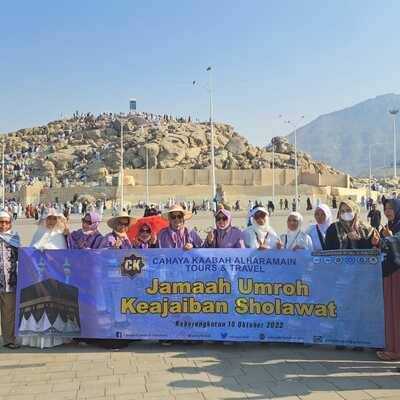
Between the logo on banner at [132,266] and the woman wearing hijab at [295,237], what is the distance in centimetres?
171

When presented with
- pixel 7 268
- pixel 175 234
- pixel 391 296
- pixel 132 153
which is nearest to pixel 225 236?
pixel 175 234

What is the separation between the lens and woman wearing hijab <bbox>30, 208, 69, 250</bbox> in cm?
634

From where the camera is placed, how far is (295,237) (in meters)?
6.27

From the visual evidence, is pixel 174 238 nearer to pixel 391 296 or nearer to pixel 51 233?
pixel 51 233

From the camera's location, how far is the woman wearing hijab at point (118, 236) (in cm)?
630

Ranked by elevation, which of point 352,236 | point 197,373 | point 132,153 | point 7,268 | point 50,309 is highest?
point 132,153

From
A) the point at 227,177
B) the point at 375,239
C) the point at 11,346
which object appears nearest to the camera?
the point at 375,239

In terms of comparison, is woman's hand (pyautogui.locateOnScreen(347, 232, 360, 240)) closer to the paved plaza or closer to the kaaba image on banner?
the paved plaza

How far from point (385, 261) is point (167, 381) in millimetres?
2516

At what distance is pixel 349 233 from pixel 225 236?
1.41m

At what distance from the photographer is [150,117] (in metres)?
108

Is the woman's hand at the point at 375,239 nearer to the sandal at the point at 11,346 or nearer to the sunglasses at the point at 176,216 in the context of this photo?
the sunglasses at the point at 176,216

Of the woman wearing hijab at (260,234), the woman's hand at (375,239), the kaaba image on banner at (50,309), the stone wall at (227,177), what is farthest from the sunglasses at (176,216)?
the stone wall at (227,177)

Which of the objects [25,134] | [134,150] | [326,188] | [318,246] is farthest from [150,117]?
[318,246]
